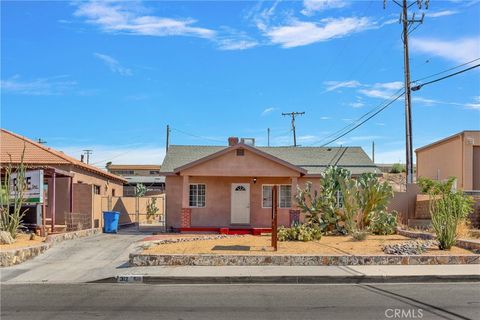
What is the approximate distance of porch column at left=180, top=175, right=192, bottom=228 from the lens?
23.7 metres

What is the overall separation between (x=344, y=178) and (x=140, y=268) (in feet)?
30.3

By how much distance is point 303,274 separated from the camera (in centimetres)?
1189

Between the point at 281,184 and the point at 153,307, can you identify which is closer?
the point at 153,307

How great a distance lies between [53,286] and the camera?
36.6 ft

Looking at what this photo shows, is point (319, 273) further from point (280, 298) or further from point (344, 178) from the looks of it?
point (344, 178)

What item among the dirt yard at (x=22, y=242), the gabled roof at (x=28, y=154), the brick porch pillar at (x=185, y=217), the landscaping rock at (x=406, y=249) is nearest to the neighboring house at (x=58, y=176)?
the gabled roof at (x=28, y=154)

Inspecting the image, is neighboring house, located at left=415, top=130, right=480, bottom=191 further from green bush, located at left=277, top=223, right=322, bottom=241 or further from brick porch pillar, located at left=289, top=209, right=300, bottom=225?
green bush, located at left=277, top=223, right=322, bottom=241

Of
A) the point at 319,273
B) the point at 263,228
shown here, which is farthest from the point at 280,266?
the point at 263,228

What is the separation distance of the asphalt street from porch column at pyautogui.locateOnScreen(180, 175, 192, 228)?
12219 mm

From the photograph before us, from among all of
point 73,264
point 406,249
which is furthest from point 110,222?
point 406,249

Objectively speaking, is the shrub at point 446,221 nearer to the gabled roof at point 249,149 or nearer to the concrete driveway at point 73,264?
the gabled roof at point 249,149

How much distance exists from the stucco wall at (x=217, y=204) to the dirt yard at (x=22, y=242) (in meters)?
7.80

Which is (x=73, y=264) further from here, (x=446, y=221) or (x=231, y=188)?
(x=231, y=188)

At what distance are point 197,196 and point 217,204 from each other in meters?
1.04
